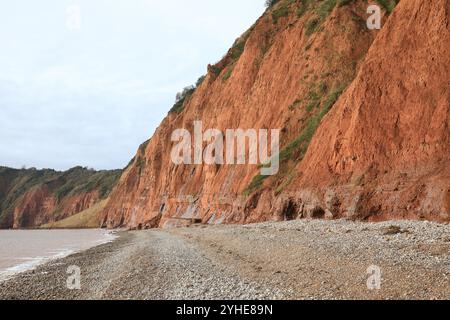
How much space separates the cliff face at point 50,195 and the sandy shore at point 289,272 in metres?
102

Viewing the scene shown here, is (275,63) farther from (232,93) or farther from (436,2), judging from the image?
(436,2)

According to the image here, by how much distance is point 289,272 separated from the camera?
32.8ft

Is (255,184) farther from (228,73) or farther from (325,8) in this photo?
(228,73)

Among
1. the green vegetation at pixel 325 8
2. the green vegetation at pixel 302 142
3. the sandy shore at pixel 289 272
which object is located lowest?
the sandy shore at pixel 289 272

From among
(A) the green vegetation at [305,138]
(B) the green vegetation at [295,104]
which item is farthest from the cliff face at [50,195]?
(A) the green vegetation at [305,138]

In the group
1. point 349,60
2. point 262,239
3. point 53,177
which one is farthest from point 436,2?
point 53,177

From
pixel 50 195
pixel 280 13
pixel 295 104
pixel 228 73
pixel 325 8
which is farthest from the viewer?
pixel 50 195

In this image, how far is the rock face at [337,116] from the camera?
17812 millimetres

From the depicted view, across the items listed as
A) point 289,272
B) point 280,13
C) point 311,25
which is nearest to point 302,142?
point 311,25

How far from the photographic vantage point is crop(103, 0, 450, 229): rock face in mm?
17812

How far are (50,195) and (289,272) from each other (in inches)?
5187

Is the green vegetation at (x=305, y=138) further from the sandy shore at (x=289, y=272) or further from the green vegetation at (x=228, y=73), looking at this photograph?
the green vegetation at (x=228, y=73)

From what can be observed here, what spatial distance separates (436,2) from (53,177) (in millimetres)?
140058
